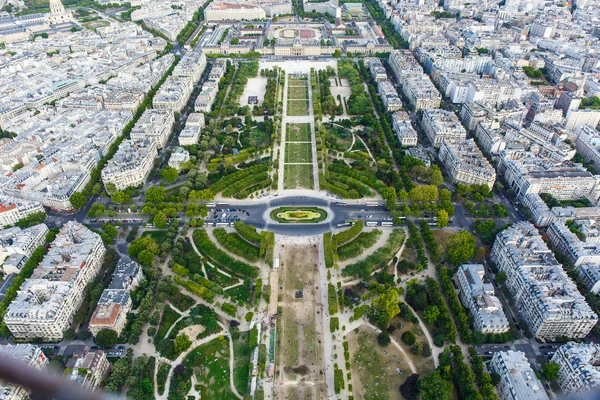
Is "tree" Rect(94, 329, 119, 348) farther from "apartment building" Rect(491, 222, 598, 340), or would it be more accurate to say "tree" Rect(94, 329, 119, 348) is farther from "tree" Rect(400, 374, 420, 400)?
"apartment building" Rect(491, 222, 598, 340)

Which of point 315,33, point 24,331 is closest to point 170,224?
point 24,331

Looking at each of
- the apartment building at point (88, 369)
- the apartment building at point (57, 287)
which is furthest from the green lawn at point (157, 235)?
the apartment building at point (88, 369)

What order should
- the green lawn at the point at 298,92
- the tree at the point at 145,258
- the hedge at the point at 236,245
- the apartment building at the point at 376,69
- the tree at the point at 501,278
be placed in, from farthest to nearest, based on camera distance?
the apartment building at the point at 376,69 → the green lawn at the point at 298,92 → the hedge at the point at 236,245 → the tree at the point at 145,258 → the tree at the point at 501,278

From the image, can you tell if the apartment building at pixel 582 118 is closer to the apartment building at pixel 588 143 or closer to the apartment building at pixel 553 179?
the apartment building at pixel 588 143

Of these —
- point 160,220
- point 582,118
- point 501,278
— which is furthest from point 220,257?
point 582,118

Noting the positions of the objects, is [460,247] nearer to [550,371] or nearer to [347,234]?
[347,234]

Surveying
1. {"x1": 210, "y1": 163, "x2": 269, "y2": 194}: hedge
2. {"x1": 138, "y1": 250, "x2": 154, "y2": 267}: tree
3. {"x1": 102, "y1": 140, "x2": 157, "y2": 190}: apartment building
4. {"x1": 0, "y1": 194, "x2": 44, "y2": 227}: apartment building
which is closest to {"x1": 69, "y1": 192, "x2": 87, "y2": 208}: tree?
{"x1": 102, "y1": 140, "x2": 157, "y2": 190}: apartment building
